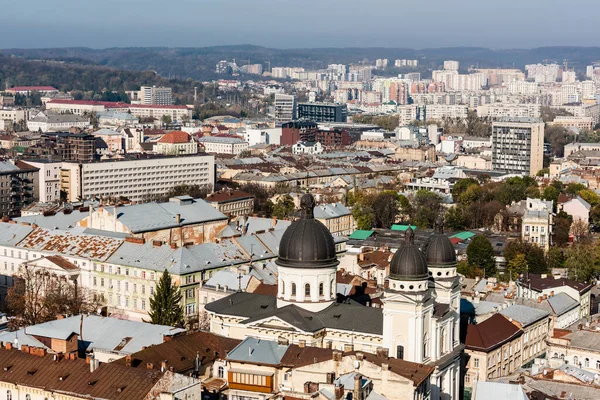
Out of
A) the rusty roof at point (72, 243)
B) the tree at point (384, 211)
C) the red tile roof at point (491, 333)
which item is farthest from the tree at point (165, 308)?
the tree at point (384, 211)

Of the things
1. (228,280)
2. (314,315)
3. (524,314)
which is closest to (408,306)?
(314,315)

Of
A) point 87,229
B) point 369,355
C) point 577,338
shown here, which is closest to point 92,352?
point 369,355

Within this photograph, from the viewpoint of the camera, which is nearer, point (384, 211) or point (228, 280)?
point (228, 280)

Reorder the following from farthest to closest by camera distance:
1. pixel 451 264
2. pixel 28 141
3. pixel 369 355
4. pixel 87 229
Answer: pixel 28 141
pixel 87 229
pixel 451 264
pixel 369 355

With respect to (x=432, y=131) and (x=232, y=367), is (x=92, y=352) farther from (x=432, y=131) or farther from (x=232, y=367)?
(x=432, y=131)

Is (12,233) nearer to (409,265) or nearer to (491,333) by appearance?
(491,333)

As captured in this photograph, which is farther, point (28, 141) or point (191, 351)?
point (28, 141)

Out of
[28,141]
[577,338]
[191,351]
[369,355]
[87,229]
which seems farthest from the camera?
[28,141]
